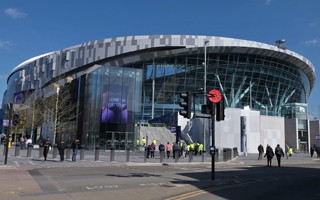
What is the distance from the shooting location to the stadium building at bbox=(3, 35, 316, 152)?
152 ft

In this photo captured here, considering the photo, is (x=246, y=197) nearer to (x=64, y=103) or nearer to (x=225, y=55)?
(x=64, y=103)

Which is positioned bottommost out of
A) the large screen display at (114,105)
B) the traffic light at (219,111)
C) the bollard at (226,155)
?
the bollard at (226,155)

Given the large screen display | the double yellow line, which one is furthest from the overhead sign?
the large screen display

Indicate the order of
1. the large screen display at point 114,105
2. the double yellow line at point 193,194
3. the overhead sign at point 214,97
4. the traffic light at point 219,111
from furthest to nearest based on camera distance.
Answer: the large screen display at point 114,105, the traffic light at point 219,111, the overhead sign at point 214,97, the double yellow line at point 193,194

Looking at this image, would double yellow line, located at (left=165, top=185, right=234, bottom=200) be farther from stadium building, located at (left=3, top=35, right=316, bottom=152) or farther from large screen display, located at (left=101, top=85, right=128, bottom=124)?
large screen display, located at (left=101, top=85, right=128, bottom=124)

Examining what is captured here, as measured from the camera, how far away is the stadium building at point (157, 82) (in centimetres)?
4641

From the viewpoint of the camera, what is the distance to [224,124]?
45000mm

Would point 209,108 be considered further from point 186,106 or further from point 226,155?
point 226,155

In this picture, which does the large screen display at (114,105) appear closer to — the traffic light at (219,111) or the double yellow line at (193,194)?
the traffic light at (219,111)

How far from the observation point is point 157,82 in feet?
238

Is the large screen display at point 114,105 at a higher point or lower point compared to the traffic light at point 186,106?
higher

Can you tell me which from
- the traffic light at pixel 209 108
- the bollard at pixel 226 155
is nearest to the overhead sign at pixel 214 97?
the traffic light at pixel 209 108

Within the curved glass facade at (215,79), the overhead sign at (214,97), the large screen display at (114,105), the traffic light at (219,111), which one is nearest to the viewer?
the overhead sign at (214,97)

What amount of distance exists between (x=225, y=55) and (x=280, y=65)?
48.9 ft
